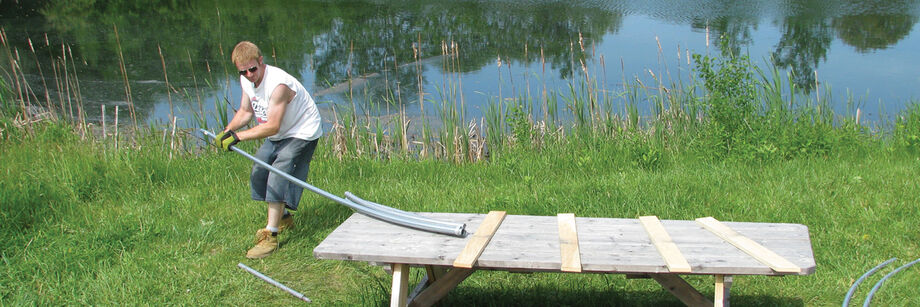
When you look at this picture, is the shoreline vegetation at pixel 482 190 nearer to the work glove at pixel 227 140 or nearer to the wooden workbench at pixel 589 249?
the wooden workbench at pixel 589 249

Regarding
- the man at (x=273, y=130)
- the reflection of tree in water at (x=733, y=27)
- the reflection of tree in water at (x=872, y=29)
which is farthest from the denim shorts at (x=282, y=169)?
the reflection of tree in water at (x=872, y=29)

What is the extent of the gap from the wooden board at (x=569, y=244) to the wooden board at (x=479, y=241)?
0.99 ft

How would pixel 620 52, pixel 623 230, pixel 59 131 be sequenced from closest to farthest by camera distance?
pixel 623 230 < pixel 59 131 < pixel 620 52

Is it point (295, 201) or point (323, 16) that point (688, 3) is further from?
point (295, 201)

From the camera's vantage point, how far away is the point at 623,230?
10.9 feet

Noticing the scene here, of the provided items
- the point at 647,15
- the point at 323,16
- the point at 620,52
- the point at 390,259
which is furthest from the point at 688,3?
the point at 390,259

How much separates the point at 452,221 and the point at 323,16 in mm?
13699

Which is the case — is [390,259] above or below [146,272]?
above

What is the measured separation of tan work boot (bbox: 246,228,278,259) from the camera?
4383 millimetres

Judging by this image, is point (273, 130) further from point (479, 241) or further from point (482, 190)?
point (482, 190)

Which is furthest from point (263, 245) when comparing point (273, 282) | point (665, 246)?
point (665, 246)

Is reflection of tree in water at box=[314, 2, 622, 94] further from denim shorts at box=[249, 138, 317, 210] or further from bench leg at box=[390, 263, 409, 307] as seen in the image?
bench leg at box=[390, 263, 409, 307]

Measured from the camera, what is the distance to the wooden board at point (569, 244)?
2781 mm

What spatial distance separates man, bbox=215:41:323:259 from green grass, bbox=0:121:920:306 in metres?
0.29
